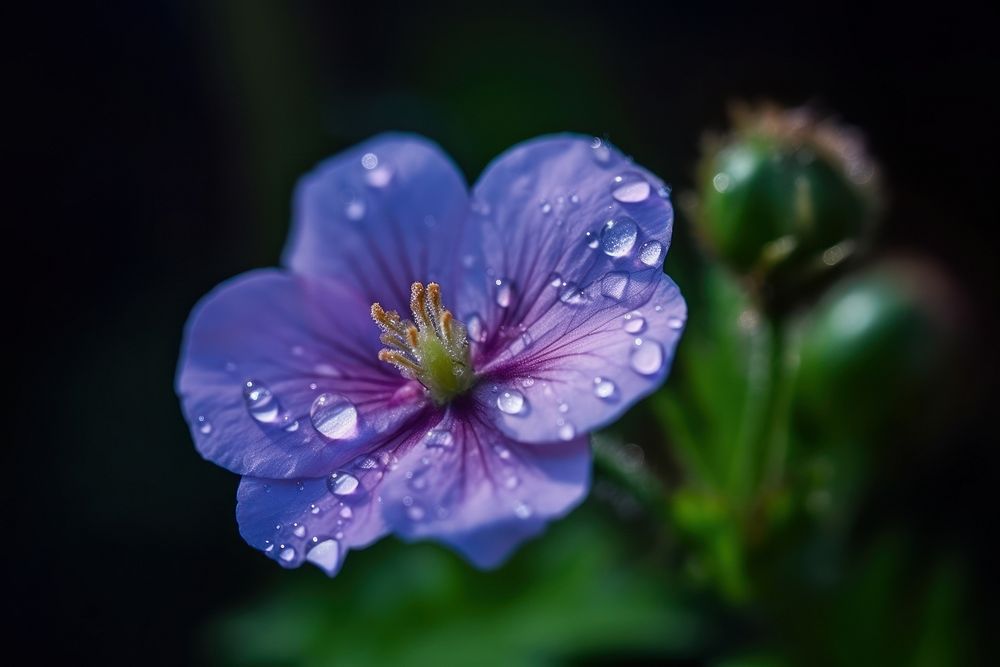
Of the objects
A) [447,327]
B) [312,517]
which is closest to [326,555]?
[312,517]

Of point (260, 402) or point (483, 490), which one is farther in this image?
point (260, 402)

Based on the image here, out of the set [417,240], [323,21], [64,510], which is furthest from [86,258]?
[417,240]

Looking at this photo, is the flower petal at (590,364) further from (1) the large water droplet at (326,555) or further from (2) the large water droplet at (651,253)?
(1) the large water droplet at (326,555)

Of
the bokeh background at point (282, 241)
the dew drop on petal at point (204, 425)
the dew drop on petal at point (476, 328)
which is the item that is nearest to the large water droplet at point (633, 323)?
the dew drop on petal at point (476, 328)

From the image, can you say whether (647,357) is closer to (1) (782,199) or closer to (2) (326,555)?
(2) (326,555)

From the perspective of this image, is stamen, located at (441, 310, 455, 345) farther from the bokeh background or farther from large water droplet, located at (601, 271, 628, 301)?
the bokeh background

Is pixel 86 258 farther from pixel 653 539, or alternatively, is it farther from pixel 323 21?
pixel 653 539

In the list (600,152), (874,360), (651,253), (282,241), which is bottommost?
(874,360)
